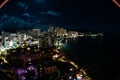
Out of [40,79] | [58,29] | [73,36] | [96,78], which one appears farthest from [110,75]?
[73,36]

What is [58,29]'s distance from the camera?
119ft

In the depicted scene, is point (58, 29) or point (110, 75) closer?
point (110, 75)

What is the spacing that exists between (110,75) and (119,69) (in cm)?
158

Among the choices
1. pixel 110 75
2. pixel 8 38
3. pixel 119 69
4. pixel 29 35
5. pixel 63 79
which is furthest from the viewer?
pixel 29 35

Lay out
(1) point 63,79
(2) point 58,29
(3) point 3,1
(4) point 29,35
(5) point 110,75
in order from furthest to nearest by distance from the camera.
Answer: (2) point 58,29
(4) point 29,35
(5) point 110,75
(1) point 63,79
(3) point 3,1

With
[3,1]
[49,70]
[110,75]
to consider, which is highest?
[3,1]

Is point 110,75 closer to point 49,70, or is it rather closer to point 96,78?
point 96,78

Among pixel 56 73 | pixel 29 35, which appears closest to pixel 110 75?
pixel 56 73

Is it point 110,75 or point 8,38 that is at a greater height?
point 8,38

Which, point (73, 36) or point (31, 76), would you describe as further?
point (73, 36)

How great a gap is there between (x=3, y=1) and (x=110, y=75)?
10088 millimetres

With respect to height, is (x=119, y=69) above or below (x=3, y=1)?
below

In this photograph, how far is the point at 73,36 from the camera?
4328cm

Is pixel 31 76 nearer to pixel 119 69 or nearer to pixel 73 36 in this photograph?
pixel 119 69
